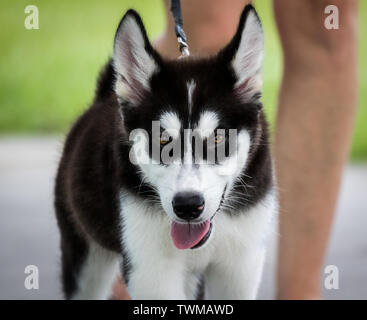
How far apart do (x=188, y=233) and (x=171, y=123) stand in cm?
48

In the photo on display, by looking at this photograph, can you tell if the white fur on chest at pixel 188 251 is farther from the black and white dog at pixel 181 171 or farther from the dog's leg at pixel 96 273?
the dog's leg at pixel 96 273

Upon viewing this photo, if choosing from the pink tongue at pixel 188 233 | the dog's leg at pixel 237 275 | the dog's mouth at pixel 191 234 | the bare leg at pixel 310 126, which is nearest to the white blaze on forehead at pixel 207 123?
the dog's mouth at pixel 191 234

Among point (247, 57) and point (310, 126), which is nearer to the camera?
point (247, 57)

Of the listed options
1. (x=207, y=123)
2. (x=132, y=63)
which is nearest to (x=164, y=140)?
(x=207, y=123)

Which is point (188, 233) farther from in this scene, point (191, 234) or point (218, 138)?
point (218, 138)

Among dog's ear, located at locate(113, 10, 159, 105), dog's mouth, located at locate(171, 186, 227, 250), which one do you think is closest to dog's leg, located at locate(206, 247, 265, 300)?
dog's mouth, located at locate(171, 186, 227, 250)

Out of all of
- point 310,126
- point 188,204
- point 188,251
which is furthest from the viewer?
point 310,126

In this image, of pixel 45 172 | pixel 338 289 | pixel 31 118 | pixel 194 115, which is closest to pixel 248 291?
pixel 194 115

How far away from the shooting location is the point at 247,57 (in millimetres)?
3270

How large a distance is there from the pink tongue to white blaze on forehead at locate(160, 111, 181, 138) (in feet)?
1.34

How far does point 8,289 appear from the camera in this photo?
4.85 meters

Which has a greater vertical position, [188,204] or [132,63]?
[132,63]

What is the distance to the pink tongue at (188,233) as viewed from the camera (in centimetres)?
325
